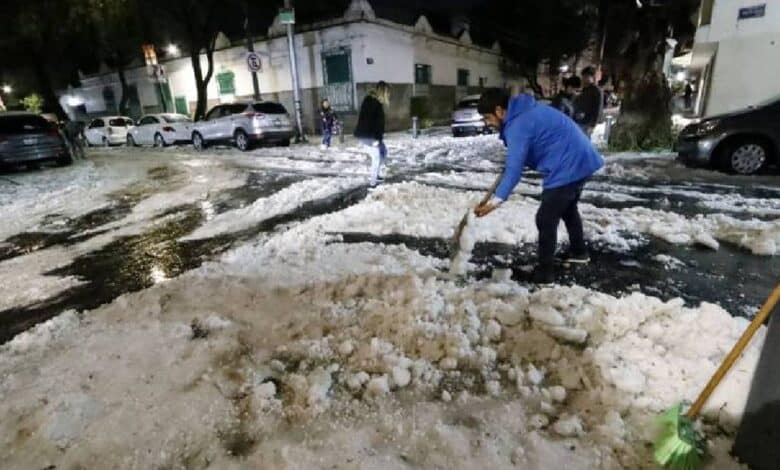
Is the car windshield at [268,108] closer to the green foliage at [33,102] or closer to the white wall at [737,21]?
the white wall at [737,21]

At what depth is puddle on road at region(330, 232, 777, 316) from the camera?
337 centimetres

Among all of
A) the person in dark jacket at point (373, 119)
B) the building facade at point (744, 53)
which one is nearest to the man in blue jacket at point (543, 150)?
the person in dark jacket at point (373, 119)

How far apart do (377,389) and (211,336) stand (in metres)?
1.27

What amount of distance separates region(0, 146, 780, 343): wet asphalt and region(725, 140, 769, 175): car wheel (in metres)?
0.31

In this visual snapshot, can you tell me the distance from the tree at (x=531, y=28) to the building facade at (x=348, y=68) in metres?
3.94

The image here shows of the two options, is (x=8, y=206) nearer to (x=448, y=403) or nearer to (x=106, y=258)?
(x=106, y=258)

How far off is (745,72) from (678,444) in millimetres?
14407

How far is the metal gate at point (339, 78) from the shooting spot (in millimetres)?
18172

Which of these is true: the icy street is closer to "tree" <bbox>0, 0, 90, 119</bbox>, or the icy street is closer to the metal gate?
the metal gate

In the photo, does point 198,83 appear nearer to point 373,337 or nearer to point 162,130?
point 162,130

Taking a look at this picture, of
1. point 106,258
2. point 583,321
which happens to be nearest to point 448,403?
point 583,321

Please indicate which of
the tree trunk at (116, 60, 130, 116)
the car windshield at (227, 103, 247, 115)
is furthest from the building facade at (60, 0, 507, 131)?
the car windshield at (227, 103, 247, 115)

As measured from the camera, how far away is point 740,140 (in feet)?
23.6

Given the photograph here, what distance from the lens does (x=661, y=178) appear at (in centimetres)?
736
